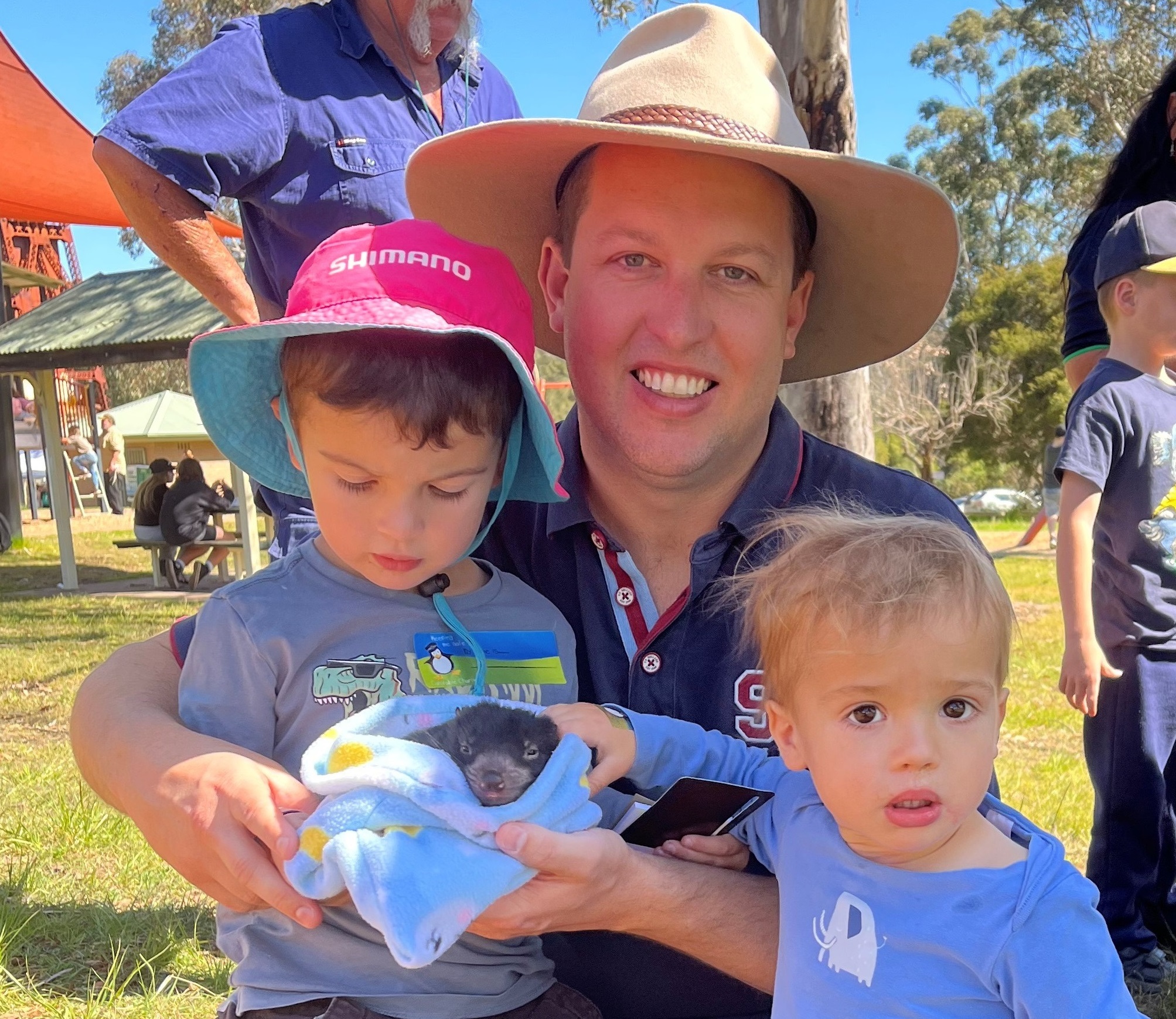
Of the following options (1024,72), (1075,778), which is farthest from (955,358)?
(1075,778)

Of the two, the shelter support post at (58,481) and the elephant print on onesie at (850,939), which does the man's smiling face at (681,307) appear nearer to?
the elephant print on onesie at (850,939)

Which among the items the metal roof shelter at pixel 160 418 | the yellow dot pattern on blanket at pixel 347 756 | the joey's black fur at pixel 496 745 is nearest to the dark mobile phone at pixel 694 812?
the joey's black fur at pixel 496 745

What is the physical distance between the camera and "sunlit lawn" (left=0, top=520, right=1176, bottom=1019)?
3.04 m

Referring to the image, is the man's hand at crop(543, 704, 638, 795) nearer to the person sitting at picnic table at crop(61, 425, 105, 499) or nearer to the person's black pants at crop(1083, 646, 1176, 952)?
the person's black pants at crop(1083, 646, 1176, 952)

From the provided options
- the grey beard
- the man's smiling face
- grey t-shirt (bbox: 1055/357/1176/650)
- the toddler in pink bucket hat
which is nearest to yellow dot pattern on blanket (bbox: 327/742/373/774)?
the toddler in pink bucket hat

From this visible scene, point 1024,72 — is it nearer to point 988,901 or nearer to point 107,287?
point 107,287

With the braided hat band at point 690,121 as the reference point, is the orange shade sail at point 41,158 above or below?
above

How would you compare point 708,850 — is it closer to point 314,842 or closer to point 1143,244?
point 314,842

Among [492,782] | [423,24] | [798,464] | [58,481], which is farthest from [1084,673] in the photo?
[58,481]

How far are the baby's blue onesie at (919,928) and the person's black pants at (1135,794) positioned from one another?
6.43 feet

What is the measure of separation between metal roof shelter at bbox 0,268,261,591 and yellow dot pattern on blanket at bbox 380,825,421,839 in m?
9.00

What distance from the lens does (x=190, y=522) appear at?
36.0ft

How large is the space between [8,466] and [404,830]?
17.4 m

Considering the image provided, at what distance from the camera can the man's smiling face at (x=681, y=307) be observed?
2.06 metres
